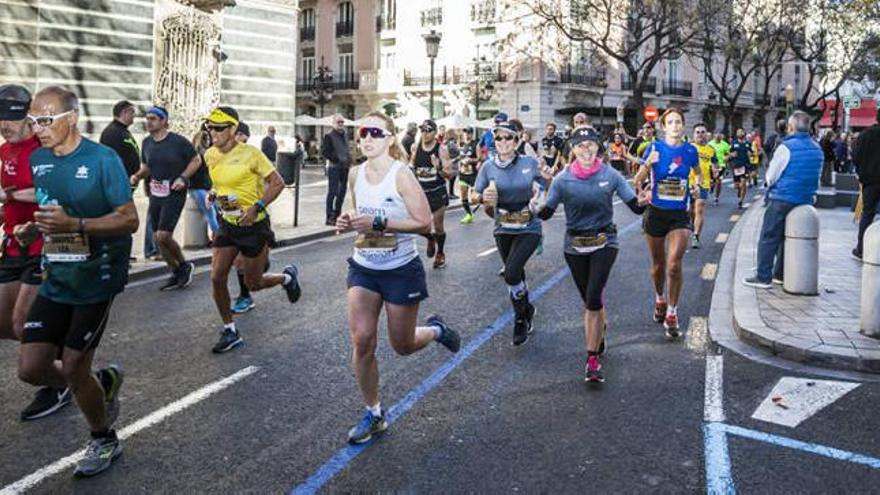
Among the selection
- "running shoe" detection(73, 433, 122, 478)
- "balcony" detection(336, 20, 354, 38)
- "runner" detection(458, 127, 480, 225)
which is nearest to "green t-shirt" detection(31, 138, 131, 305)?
"running shoe" detection(73, 433, 122, 478)

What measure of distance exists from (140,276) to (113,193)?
590 cm

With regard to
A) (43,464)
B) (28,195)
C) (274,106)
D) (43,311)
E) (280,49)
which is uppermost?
(280,49)

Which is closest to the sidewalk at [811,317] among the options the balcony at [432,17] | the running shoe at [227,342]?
the running shoe at [227,342]

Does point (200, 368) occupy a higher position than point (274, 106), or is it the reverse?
point (274, 106)

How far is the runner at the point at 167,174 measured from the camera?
891cm

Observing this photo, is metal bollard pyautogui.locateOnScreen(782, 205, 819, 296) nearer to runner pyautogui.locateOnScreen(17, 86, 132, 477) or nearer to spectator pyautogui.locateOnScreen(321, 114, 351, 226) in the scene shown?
runner pyautogui.locateOnScreen(17, 86, 132, 477)

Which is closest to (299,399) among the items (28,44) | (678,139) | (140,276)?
(678,139)

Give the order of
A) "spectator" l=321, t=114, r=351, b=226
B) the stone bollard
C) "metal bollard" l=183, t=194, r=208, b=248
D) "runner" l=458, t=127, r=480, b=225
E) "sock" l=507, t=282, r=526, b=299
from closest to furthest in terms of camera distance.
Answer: the stone bollard, "sock" l=507, t=282, r=526, b=299, "metal bollard" l=183, t=194, r=208, b=248, "runner" l=458, t=127, r=480, b=225, "spectator" l=321, t=114, r=351, b=226

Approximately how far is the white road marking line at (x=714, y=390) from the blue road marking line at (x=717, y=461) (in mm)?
181

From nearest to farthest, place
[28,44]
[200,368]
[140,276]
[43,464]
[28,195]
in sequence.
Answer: [43,464]
[28,195]
[200,368]
[140,276]
[28,44]

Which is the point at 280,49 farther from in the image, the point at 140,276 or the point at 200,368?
the point at 200,368

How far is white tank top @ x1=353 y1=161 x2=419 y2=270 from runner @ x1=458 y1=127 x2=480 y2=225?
4.01 metres

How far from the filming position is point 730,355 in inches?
253

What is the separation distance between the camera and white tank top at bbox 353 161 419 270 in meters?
4.55
